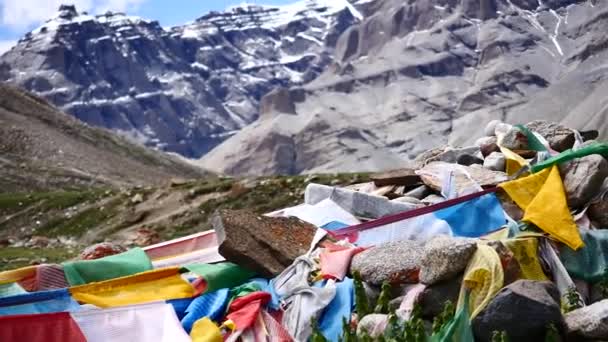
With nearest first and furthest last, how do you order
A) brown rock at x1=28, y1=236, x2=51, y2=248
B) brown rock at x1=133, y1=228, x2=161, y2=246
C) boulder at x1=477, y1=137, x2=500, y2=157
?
boulder at x1=477, y1=137, x2=500, y2=157 < brown rock at x1=133, y1=228, x2=161, y2=246 < brown rock at x1=28, y1=236, x2=51, y2=248

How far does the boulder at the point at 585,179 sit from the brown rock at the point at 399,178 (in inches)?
89.1

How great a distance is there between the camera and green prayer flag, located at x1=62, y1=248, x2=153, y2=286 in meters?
8.28

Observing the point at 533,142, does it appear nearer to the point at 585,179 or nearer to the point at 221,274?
the point at 585,179

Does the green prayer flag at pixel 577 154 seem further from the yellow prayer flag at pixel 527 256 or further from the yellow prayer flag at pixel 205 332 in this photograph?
the yellow prayer flag at pixel 205 332

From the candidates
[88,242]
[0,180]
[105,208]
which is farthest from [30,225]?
[0,180]

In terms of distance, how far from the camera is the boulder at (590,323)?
6.36 metres

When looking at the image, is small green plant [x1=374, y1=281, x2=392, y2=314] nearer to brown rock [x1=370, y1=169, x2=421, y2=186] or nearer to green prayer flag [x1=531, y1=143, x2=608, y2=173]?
green prayer flag [x1=531, y1=143, x2=608, y2=173]

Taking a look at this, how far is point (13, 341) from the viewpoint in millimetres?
6961

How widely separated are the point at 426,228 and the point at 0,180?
184ft

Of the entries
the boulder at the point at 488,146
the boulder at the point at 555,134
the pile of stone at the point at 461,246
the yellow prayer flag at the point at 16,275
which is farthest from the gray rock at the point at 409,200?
the yellow prayer flag at the point at 16,275

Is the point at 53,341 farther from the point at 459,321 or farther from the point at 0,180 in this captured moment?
the point at 0,180

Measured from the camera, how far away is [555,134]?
10.8 metres

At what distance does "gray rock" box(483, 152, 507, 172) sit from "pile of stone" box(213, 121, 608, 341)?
2 centimetres

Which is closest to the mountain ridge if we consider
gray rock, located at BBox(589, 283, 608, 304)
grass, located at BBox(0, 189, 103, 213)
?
grass, located at BBox(0, 189, 103, 213)
